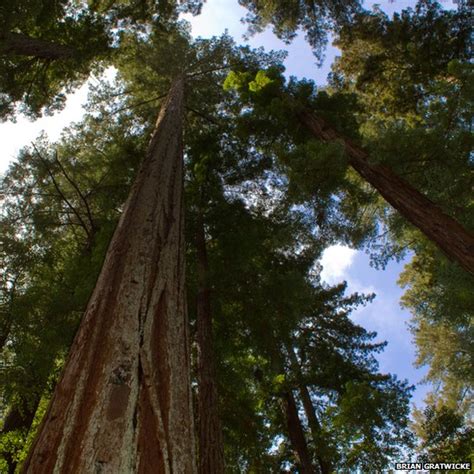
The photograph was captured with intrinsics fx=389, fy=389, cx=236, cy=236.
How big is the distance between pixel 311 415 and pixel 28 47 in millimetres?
10786

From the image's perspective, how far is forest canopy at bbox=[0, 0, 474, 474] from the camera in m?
1.94

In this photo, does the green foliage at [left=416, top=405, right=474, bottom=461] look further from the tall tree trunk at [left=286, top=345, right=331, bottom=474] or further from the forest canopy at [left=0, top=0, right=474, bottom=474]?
the tall tree trunk at [left=286, top=345, right=331, bottom=474]

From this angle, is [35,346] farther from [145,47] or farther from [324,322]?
[145,47]

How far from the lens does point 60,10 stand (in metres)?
9.32

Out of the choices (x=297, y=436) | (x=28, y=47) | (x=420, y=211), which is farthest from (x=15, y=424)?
(x=420, y=211)

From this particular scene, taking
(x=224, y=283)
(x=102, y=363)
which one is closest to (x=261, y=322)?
(x=224, y=283)

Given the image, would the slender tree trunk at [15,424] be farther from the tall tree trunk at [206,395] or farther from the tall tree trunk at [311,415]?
the tall tree trunk at [311,415]

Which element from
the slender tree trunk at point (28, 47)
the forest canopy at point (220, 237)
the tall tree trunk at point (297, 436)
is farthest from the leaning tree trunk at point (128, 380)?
the tall tree trunk at point (297, 436)

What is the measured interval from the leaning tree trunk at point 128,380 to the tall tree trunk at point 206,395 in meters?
3.36

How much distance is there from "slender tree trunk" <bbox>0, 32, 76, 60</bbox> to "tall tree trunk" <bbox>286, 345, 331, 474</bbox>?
26.9 feet

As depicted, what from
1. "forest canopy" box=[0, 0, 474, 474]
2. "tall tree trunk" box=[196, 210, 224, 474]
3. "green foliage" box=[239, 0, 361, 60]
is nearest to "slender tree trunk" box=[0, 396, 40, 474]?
"forest canopy" box=[0, 0, 474, 474]

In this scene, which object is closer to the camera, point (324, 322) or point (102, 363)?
point (102, 363)

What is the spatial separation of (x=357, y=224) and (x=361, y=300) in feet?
14.1

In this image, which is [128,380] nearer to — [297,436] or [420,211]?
[420,211]
